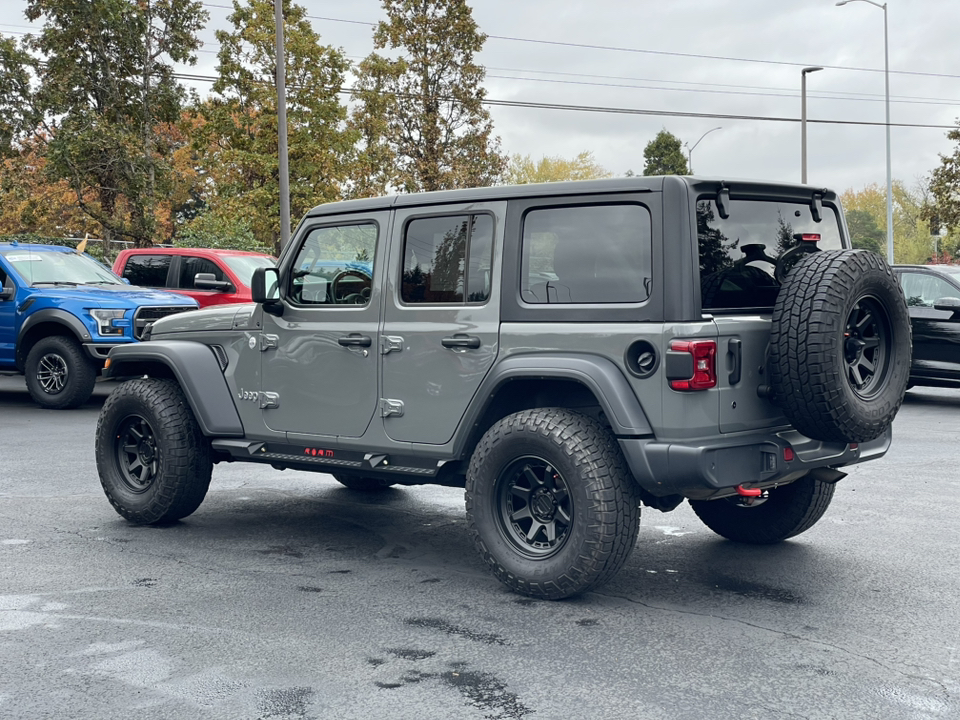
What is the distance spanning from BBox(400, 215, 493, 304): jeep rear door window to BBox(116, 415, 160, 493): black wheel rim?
86.1 inches

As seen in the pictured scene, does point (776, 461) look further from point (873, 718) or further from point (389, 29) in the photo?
point (389, 29)

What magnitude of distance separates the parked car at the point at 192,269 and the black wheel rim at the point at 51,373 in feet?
7.23

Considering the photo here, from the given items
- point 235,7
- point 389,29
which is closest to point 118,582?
point 235,7

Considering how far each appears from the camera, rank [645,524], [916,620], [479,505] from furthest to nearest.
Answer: [645,524]
[479,505]
[916,620]

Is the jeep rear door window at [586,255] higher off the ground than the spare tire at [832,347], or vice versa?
the jeep rear door window at [586,255]

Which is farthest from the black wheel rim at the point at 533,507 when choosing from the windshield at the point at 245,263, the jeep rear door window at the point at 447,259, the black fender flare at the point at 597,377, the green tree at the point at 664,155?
the green tree at the point at 664,155

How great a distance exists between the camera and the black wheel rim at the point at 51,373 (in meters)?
13.5

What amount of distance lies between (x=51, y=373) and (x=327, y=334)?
28.1 feet

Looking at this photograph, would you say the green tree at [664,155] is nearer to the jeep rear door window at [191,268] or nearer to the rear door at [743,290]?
the jeep rear door window at [191,268]

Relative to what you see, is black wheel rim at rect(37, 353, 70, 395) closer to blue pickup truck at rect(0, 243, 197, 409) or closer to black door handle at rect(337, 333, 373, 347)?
blue pickup truck at rect(0, 243, 197, 409)

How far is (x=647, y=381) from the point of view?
498 centimetres

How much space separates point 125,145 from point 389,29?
16.9 m

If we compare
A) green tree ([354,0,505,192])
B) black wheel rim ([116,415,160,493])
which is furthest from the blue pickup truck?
green tree ([354,0,505,192])

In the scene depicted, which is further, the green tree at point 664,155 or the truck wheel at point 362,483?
the green tree at point 664,155
